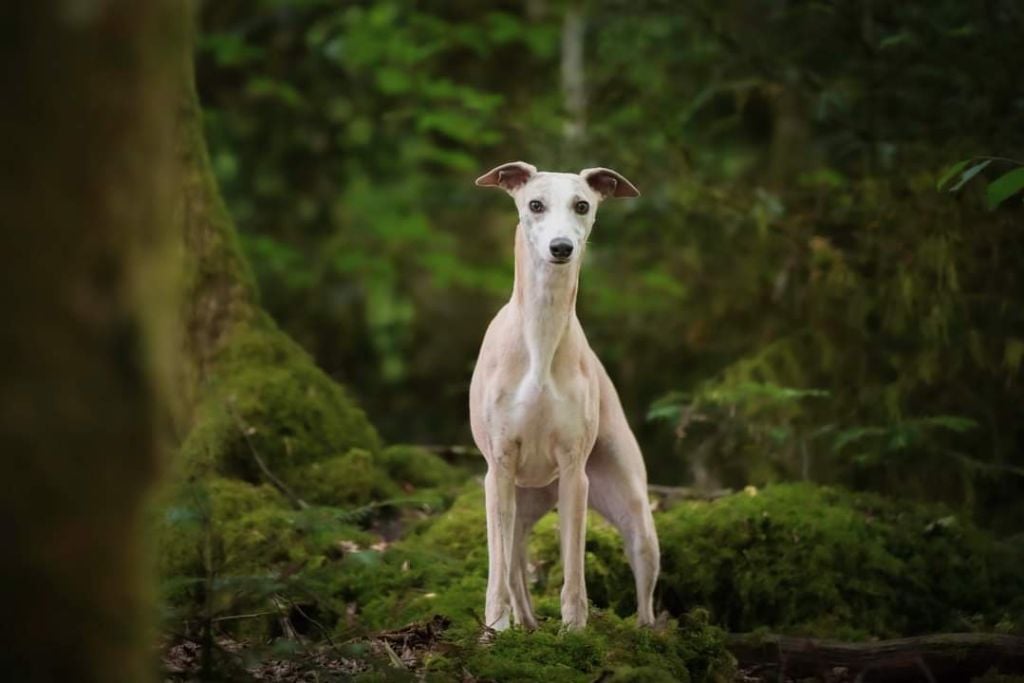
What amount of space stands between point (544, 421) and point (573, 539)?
628 mm

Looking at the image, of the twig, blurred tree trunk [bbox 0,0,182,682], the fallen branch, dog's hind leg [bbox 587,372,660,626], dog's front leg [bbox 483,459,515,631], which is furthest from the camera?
the twig

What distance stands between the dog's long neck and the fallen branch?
1793 millimetres

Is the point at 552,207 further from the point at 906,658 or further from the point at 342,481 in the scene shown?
the point at 342,481

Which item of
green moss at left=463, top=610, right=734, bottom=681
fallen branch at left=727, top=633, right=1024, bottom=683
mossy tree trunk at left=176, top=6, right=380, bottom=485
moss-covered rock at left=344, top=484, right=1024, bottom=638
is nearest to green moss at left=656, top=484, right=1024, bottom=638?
moss-covered rock at left=344, top=484, right=1024, bottom=638

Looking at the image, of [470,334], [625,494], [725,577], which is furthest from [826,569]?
[470,334]

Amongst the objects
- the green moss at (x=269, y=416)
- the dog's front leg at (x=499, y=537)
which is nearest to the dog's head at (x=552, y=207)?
the dog's front leg at (x=499, y=537)

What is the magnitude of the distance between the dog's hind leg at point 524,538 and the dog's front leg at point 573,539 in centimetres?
33

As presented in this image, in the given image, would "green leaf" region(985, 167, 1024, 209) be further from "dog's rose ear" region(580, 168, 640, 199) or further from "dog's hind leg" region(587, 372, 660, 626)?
"dog's hind leg" region(587, 372, 660, 626)

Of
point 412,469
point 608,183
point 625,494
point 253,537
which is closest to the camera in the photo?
A: point 608,183

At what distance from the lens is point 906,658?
5.07 metres

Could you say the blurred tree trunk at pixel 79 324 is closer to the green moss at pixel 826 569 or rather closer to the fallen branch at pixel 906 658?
the fallen branch at pixel 906 658

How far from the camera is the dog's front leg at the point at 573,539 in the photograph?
556 cm

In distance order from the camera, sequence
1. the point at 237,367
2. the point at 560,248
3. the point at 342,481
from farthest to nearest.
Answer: the point at 237,367 → the point at 342,481 → the point at 560,248

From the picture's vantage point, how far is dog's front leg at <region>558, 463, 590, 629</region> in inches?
219
